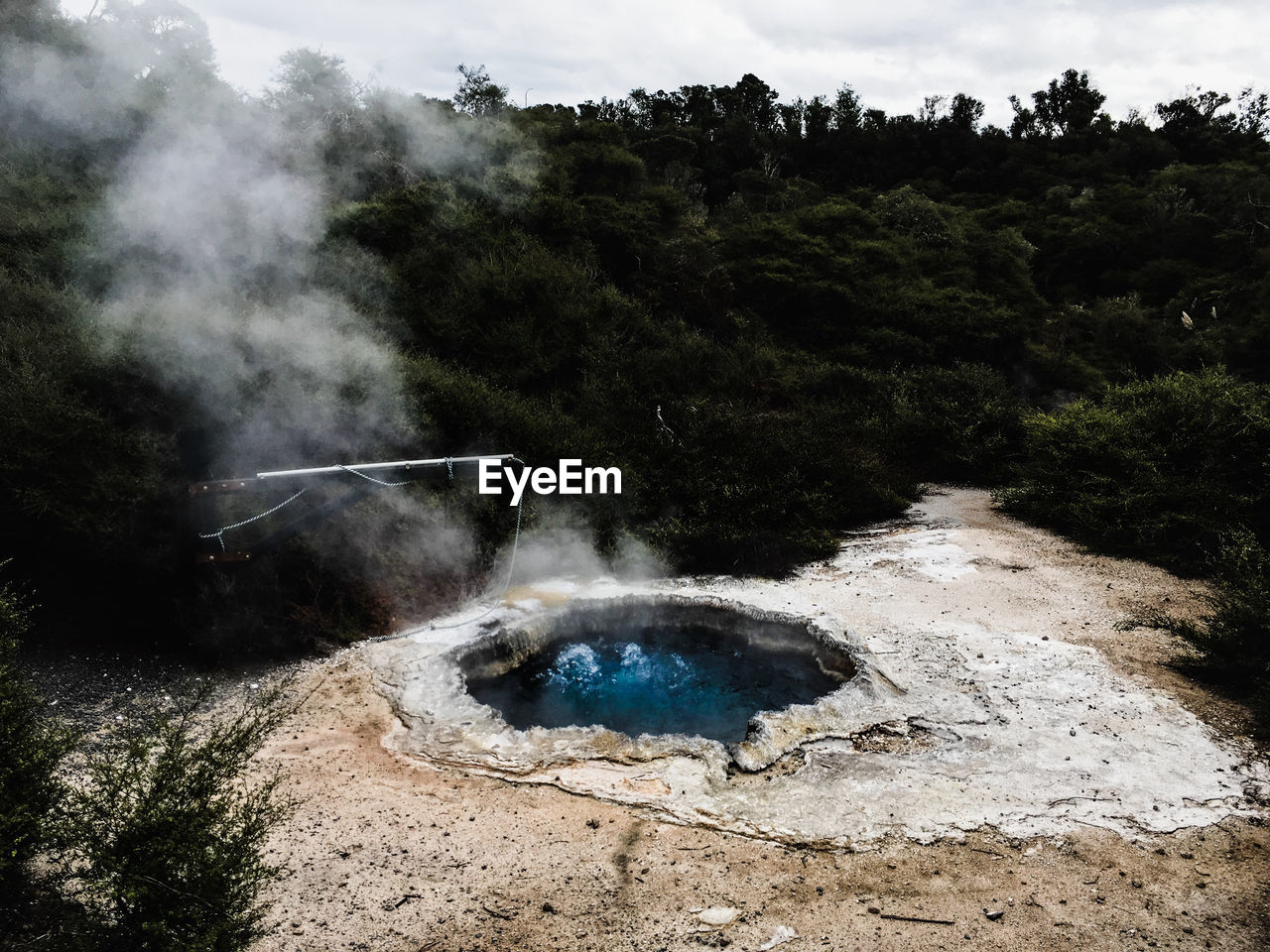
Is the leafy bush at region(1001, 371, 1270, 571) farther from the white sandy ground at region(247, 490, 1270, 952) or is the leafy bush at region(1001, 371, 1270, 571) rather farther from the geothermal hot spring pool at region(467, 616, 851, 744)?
the geothermal hot spring pool at region(467, 616, 851, 744)

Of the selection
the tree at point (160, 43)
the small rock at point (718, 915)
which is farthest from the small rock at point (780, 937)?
the tree at point (160, 43)

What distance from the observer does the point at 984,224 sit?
2167cm

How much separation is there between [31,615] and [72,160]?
650cm

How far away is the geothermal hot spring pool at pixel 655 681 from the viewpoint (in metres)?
5.73

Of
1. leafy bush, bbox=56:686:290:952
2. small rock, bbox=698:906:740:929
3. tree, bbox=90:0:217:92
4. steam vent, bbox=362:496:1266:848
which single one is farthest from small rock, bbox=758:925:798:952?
tree, bbox=90:0:217:92

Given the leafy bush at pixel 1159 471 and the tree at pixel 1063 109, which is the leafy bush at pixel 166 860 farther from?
the tree at pixel 1063 109

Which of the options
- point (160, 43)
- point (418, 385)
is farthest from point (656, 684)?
point (160, 43)

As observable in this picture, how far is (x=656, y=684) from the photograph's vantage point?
6.25 meters

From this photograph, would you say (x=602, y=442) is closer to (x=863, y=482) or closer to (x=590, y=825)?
(x=863, y=482)

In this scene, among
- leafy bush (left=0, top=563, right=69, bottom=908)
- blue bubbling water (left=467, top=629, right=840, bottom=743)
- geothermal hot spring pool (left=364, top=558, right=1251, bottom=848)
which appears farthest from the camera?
blue bubbling water (left=467, top=629, right=840, bottom=743)

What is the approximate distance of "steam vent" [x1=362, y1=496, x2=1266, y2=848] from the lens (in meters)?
4.35

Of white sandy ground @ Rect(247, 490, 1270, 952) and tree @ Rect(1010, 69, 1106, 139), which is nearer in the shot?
white sandy ground @ Rect(247, 490, 1270, 952)

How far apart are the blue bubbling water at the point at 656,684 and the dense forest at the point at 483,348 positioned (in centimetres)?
144

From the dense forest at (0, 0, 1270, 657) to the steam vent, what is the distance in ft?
3.71
